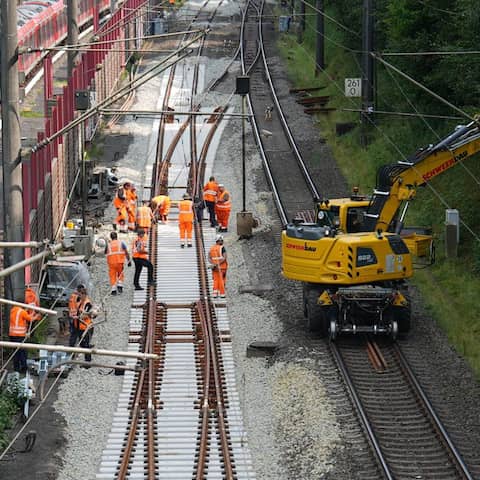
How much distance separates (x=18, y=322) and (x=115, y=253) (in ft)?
17.2

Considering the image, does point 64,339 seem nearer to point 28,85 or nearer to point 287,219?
point 287,219

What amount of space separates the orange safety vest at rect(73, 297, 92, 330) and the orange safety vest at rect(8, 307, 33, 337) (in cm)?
96

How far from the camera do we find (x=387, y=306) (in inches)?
974

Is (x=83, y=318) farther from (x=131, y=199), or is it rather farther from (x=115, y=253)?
(x=131, y=199)

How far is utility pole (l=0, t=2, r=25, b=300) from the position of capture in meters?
22.0

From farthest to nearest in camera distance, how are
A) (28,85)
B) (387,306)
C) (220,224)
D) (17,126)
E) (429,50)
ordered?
1. (28,85)
2. (429,50)
3. (220,224)
4. (387,306)
5. (17,126)

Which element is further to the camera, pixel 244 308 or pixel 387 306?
pixel 244 308

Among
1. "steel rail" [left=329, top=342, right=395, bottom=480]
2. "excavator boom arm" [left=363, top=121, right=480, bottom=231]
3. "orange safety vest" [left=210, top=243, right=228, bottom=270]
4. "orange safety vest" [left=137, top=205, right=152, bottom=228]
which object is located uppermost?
"excavator boom arm" [left=363, top=121, right=480, bottom=231]

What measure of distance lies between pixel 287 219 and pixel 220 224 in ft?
6.28

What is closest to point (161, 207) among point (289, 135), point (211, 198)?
point (211, 198)

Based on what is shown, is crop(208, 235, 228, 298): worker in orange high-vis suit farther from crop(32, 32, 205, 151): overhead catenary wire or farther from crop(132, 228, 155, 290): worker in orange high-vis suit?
crop(32, 32, 205, 151): overhead catenary wire

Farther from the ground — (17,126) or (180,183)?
(17,126)

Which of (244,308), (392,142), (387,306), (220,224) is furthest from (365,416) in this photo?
(392,142)

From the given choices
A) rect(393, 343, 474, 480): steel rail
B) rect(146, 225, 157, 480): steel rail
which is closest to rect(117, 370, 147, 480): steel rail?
rect(146, 225, 157, 480): steel rail
